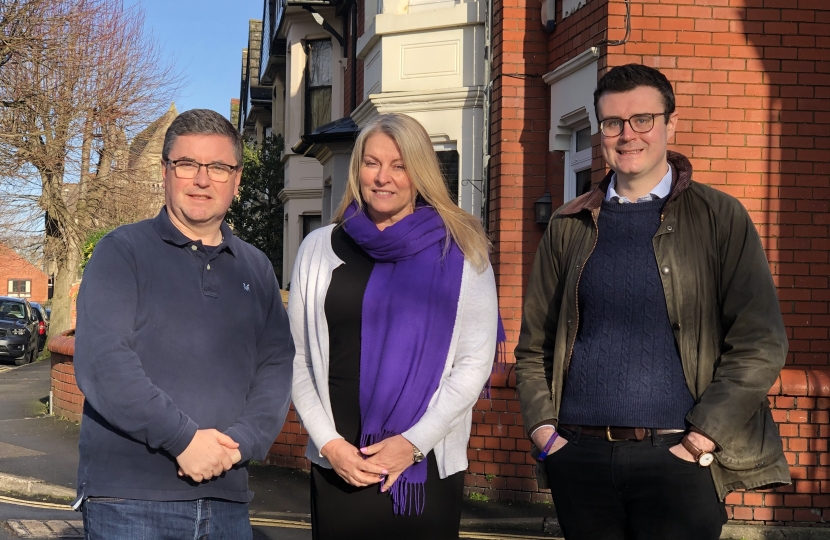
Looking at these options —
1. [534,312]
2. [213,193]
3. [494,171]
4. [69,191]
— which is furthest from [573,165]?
[69,191]

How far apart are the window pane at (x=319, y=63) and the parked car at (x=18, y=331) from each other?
1190cm

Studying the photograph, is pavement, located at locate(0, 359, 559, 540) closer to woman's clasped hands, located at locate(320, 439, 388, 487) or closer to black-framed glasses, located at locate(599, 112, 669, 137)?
woman's clasped hands, located at locate(320, 439, 388, 487)

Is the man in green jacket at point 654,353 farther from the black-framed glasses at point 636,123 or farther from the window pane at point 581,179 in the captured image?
the window pane at point 581,179

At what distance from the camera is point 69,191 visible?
94.5 ft

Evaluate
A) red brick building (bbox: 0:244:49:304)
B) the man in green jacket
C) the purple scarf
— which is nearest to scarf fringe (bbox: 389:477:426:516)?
the purple scarf

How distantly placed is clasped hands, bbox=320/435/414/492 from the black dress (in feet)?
0.25

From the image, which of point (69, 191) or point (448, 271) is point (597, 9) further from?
point (69, 191)

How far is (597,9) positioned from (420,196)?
18.5 ft

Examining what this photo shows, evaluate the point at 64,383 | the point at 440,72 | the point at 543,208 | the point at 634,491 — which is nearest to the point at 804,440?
the point at 543,208

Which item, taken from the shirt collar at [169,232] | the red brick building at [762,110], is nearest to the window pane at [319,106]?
the red brick building at [762,110]

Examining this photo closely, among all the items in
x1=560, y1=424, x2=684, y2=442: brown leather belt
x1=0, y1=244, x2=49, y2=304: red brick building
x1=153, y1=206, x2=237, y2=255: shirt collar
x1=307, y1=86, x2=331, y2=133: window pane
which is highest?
x1=307, y1=86, x2=331, y2=133: window pane

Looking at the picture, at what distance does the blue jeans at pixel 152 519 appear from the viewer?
2818mm

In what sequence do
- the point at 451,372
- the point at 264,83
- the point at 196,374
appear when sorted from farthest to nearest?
the point at 264,83, the point at 451,372, the point at 196,374

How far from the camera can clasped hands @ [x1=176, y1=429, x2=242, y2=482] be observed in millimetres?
2795
